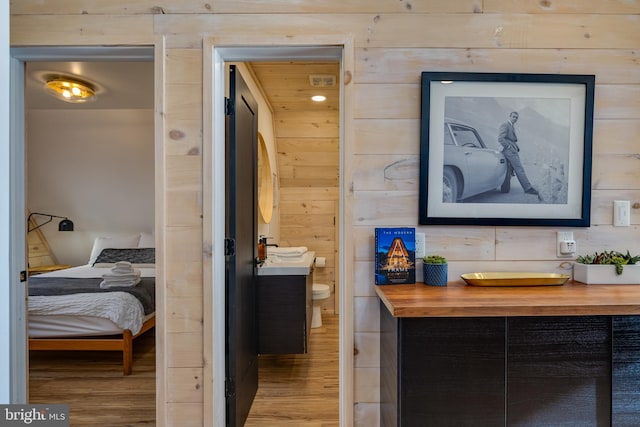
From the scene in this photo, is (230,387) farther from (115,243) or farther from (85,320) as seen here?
(115,243)

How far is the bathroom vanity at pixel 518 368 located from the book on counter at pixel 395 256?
1.11 ft

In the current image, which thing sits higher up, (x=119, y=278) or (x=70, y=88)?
(x=70, y=88)

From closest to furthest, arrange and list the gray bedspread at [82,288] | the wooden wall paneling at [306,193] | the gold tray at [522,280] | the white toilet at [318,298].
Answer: the gold tray at [522,280], the gray bedspread at [82,288], the white toilet at [318,298], the wooden wall paneling at [306,193]

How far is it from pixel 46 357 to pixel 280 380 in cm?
219

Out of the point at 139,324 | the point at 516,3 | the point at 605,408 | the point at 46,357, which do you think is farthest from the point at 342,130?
the point at 46,357

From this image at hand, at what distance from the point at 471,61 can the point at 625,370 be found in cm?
137

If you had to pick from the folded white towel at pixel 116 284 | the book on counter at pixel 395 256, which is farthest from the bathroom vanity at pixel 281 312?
the folded white towel at pixel 116 284

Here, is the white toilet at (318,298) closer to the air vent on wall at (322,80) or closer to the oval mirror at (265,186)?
the oval mirror at (265,186)

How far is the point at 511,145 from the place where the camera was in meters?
1.67

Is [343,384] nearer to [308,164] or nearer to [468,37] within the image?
[468,37]

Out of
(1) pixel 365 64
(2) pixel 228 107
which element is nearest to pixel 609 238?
(1) pixel 365 64

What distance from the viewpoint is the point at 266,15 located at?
5.49 feet

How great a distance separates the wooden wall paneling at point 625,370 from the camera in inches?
49.5
